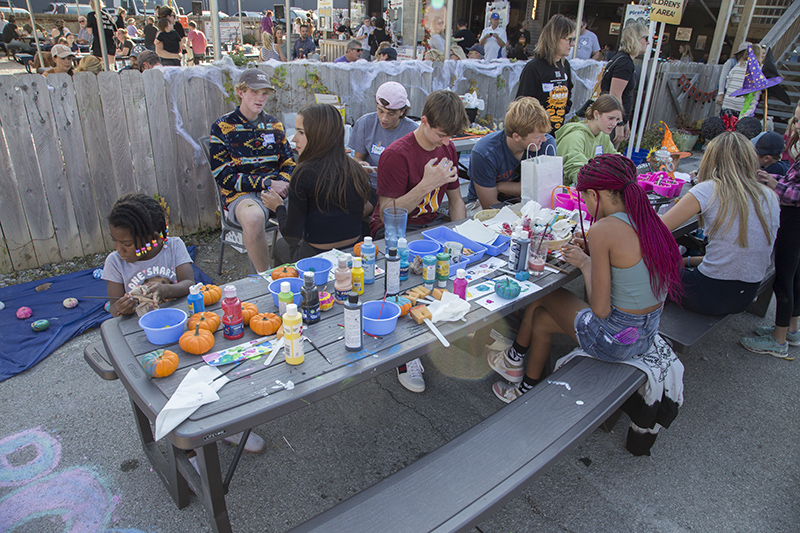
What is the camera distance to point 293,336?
172 cm

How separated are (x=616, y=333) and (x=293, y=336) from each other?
1594 millimetres

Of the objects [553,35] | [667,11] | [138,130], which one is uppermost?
[667,11]

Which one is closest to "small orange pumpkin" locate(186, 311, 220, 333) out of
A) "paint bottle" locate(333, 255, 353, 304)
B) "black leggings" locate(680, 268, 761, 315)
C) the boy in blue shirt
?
"paint bottle" locate(333, 255, 353, 304)

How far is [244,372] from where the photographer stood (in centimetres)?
172

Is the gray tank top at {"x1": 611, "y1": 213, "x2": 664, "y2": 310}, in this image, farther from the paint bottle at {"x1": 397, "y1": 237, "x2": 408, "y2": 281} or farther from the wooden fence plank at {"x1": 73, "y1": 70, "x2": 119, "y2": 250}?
the wooden fence plank at {"x1": 73, "y1": 70, "x2": 119, "y2": 250}

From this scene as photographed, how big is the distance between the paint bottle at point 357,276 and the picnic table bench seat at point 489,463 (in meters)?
0.78

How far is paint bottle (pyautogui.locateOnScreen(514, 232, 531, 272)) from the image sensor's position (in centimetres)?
249

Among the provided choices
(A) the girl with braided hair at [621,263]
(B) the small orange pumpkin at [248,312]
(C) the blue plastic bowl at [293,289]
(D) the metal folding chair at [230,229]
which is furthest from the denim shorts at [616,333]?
(D) the metal folding chair at [230,229]

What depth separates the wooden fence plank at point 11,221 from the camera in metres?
3.79

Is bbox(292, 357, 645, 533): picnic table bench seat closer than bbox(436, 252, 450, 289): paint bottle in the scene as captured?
Yes

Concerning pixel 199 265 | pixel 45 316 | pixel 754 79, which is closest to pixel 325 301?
pixel 45 316

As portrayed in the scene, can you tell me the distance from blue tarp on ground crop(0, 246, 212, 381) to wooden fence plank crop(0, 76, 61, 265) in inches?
15.6

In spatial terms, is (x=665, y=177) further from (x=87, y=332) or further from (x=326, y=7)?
(x=326, y=7)

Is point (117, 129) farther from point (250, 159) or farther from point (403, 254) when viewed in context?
point (403, 254)
